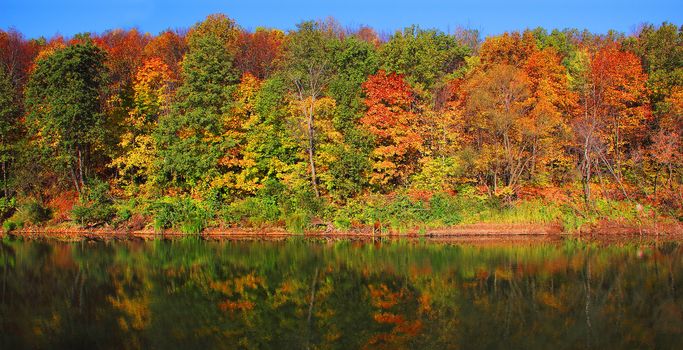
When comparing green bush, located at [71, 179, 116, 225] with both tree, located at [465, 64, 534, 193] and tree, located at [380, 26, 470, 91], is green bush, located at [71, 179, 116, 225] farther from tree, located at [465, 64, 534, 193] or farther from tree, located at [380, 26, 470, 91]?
tree, located at [465, 64, 534, 193]

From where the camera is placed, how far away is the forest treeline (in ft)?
106

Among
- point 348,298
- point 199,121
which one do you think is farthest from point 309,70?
point 348,298

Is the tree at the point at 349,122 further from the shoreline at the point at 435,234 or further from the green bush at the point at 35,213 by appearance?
the green bush at the point at 35,213

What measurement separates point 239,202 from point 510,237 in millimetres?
15591

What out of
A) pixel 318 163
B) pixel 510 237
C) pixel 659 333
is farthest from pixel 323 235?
pixel 659 333

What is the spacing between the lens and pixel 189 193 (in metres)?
36.9

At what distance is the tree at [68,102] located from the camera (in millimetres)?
35031

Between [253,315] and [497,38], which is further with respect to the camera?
[497,38]

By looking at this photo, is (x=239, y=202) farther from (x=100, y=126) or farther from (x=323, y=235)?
(x=100, y=126)

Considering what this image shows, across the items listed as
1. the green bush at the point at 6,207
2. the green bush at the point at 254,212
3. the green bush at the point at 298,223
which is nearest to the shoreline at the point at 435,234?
the green bush at the point at 298,223

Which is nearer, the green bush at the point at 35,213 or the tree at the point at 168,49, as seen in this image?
the green bush at the point at 35,213

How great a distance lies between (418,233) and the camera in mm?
30922

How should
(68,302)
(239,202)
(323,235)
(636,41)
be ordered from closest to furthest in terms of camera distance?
(68,302)
(323,235)
(239,202)
(636,41)

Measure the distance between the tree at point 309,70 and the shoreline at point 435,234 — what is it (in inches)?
145
